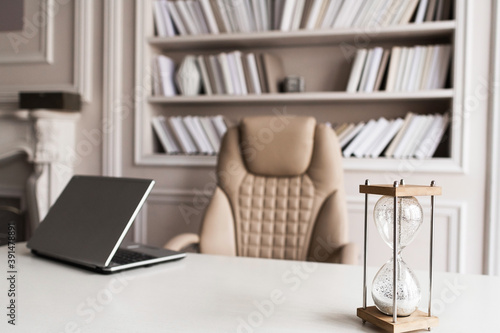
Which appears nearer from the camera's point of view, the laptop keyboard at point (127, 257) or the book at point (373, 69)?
the laptop keyboard at point (127, 257)

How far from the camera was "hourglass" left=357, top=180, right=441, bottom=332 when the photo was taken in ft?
2.44

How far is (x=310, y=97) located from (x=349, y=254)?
103 cm

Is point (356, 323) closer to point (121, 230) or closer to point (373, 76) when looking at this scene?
point (121, 230)

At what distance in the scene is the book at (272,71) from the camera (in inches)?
97.0

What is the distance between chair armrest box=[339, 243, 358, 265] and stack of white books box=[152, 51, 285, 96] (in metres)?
1.11

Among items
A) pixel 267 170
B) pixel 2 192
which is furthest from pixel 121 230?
pixel 2 192

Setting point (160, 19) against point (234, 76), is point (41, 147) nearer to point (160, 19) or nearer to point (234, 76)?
point (160, 19)

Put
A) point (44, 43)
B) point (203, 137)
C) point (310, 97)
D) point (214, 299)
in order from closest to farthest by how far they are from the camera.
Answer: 1. point (214, 299)
2. point (310, 97)
3. point (203, 137)
4. point (44, 43)

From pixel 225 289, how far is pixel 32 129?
7.04ft

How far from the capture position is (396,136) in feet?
7.64

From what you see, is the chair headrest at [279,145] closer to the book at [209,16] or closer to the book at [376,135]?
the book at [376,135]

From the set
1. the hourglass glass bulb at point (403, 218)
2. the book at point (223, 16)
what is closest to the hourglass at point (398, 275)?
the hourglass glass bulb at point (403, 218)

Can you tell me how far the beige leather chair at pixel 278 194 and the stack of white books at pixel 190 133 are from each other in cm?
50

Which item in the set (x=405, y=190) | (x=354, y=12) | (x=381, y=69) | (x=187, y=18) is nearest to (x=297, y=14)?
(x=354, y=12)
